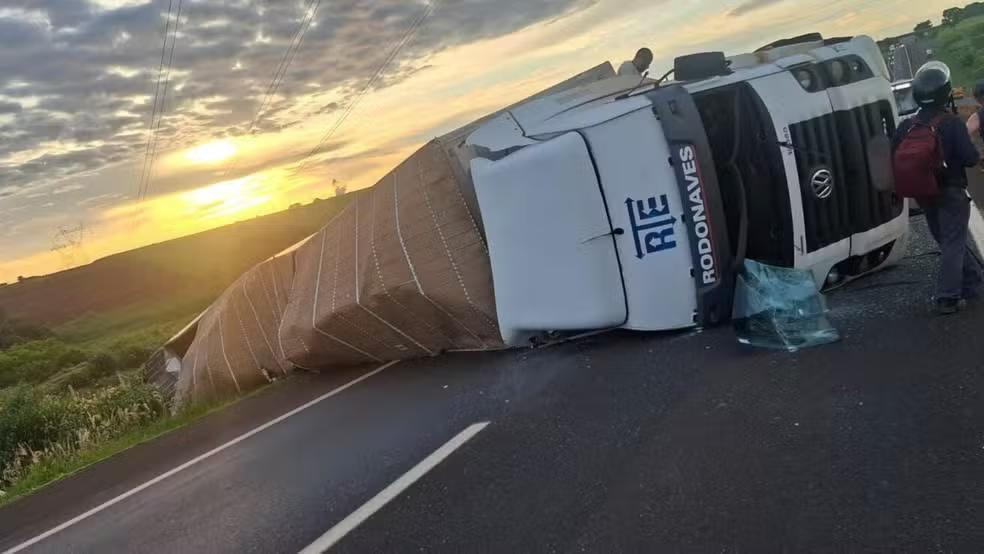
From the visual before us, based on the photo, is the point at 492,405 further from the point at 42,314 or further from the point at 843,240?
the point at 42,314

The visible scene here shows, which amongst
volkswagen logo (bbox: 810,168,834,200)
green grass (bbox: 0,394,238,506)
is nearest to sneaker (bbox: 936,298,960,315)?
volkswagen logo (bbox: 810,168,834,200)

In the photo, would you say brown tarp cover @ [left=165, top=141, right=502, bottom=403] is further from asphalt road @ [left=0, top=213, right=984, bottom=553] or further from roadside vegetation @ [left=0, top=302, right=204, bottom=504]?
roadside vegetation @ [left=0, top=302, right=204, bottom=504]

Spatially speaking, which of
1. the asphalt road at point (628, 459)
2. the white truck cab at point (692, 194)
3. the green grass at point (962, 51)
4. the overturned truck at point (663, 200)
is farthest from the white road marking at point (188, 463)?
the green grass at point (962, 51)

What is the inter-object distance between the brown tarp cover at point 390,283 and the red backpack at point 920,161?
3.27 metres

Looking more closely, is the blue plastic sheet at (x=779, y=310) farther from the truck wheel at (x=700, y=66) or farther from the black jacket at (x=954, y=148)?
the truck wheel at (x=700, y=66)

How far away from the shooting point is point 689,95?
5.82m

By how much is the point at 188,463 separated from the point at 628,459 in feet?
13.8

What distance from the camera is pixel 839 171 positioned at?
5.89 metres

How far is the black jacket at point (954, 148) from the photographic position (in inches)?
198

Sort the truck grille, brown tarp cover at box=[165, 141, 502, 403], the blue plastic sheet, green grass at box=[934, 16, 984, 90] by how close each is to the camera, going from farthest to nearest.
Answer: green grass at box=[934, 16, 984, 90] < brown tarp cover at box=[165, 141, 502, 403] < the truck grille < the blue plastic sheet

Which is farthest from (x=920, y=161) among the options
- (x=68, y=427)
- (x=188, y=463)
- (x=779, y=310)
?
(x=68, y=427)

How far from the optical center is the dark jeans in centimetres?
504

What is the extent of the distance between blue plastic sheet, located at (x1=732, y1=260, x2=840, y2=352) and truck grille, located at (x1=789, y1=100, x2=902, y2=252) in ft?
1.60

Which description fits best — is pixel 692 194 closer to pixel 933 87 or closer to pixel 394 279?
pixel 933 87
